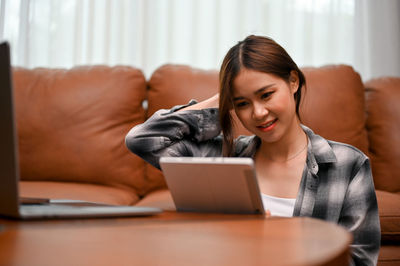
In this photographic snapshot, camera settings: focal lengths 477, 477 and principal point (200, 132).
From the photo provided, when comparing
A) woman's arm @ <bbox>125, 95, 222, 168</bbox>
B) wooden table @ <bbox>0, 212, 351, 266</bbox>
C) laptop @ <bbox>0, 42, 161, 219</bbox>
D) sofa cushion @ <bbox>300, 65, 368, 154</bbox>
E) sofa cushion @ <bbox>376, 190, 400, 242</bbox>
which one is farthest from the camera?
sofa cushion @ <bbox>300, 65, 368, 154</bbox>

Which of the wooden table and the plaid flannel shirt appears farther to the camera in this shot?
the plaid flannel shirt

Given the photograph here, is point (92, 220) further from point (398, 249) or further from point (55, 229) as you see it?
point (398, 249)

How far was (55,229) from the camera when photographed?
636 mm

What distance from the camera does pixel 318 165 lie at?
4.26ft

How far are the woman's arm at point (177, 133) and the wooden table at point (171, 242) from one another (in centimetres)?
65

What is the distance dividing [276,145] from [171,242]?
0.96 meters

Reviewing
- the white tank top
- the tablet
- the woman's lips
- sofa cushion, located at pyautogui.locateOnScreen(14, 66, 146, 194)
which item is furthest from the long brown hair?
sofa cushion, located at pyautogui.locateOnScreen(14, 66, 146, 194)

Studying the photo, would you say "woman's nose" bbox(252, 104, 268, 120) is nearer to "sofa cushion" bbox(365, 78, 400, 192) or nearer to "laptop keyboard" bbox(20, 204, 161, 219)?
"laptop keyboard" bbox(20, 204, 161, 219)

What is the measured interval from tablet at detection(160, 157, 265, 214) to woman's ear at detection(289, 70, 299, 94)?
613 mm

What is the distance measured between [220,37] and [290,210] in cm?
155

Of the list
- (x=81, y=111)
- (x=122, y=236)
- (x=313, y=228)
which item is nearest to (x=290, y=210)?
(x=313, y=228)

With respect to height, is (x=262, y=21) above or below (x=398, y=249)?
above

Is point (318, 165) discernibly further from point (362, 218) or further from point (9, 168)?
point (9, 168)

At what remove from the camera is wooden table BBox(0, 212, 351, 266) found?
0.48 metres
